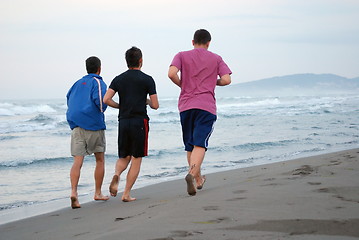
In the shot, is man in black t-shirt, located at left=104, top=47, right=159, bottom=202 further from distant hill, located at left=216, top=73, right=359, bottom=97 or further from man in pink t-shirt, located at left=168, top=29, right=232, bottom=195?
distant hill, located at left=216, top=73, right=359, bottom=97

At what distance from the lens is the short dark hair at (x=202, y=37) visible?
533 centimetres

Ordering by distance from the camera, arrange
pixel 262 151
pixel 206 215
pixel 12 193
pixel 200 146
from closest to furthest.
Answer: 1. pixel 206 215
2. pixel 200 146
3. pixel 12 193
4. pixel 262 151

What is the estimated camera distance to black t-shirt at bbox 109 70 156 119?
5.24m

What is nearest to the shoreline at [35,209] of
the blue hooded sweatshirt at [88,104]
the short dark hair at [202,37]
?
the blue hooded sweatshirt at [88,104]

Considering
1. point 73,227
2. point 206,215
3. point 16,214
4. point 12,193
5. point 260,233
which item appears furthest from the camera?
point 12,193

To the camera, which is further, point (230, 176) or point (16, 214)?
point (230, 176)

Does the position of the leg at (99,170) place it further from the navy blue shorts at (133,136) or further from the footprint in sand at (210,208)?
the footprint in sand at (210,208)

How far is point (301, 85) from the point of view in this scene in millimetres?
159000

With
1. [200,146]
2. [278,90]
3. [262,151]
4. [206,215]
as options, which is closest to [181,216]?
[206,215]

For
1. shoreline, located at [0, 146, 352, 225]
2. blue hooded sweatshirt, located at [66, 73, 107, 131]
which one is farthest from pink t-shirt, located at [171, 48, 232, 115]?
shoreline, located at [0, 146, 352, 225]

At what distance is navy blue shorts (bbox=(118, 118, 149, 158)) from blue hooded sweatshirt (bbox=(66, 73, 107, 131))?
1.01ft

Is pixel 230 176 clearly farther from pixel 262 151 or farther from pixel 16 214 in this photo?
pixel 262 151

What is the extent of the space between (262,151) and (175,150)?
82.3 inches

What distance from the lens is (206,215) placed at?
3.68 metres
